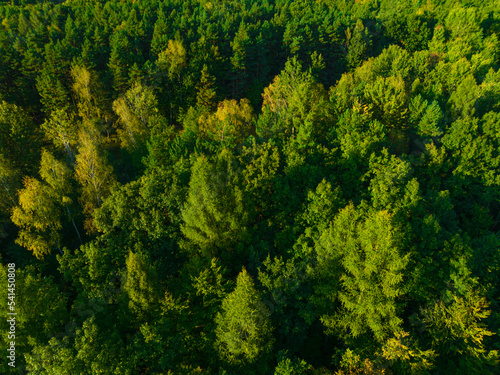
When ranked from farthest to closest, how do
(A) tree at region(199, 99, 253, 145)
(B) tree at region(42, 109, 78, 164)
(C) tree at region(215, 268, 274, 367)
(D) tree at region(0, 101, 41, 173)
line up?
(A) tree at region(199, 99, 253, 145) < (B) tree at region(42, 109, 78, 164) < (D) tree at region(0, 101, 41, 173) < (C) tree at region(215, 268, 274, 367)

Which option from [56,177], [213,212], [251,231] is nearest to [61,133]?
[56,177]

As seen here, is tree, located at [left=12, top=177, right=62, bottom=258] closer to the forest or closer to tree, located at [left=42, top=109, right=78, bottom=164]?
the forest

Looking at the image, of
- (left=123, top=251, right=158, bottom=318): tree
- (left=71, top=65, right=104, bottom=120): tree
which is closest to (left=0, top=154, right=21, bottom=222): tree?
(left=71, top=65, right=104, bottom=120): tree

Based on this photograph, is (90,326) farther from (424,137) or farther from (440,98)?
(440,98)

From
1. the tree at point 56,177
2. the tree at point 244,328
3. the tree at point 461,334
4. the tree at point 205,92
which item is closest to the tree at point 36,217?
the tree at point 56,177

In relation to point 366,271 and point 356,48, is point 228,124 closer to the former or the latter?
point 366,271

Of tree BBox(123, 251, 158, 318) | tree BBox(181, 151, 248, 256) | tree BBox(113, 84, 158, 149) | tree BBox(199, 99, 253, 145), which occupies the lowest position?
tree BBox(123, 251, 158, 318)

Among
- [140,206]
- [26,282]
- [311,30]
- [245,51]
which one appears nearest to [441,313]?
[140,206]

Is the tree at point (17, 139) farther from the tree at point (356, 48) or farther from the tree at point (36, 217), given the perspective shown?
the tree at point (356, 48)
